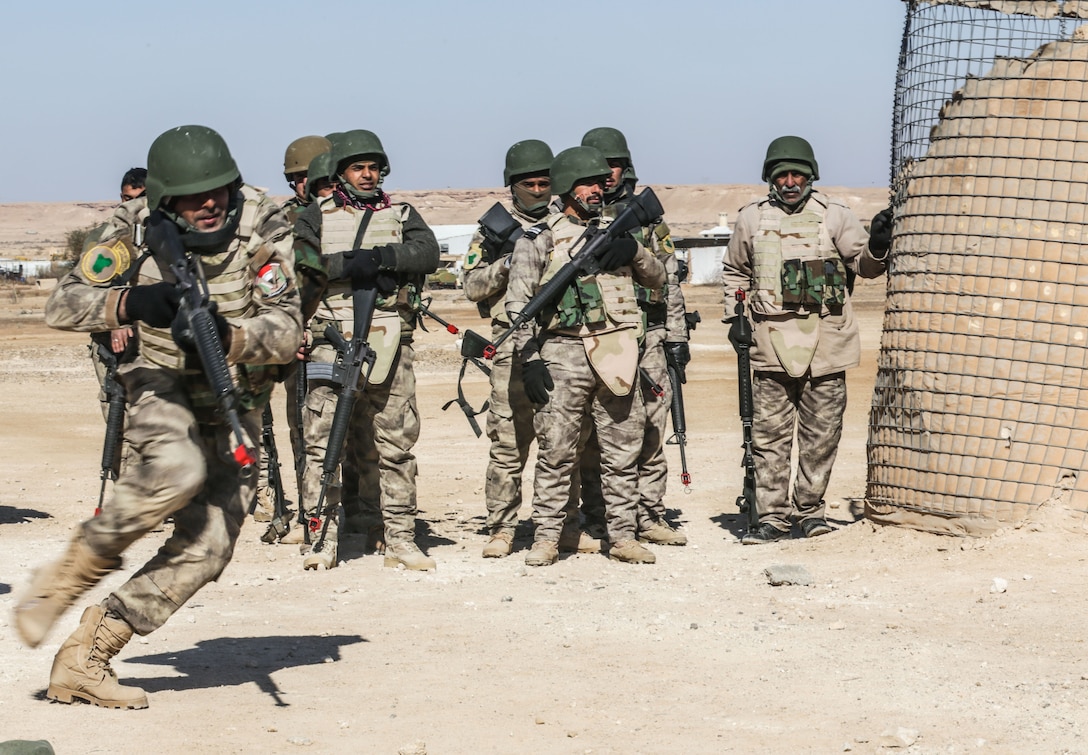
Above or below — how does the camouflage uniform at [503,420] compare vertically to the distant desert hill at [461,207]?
above

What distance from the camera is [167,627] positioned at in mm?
6895

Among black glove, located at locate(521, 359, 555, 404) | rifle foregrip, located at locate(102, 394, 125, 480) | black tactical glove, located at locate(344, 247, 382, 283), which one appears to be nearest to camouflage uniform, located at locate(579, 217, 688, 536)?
black glove, located at locate(521, 359, 555, 404)

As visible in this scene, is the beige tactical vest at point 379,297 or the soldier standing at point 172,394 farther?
the beige tactical vest at point 379,297

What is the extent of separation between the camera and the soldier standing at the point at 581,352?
8.05 m

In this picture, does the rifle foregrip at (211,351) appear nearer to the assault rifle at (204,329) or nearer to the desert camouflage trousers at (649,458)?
the assault rifle at (204,329)

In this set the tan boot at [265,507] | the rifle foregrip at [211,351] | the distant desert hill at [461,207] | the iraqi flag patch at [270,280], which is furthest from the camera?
the distant desert hill at [461,207]

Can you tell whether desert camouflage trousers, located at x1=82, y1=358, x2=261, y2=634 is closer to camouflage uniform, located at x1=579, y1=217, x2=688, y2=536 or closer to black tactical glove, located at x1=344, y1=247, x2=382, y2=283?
black tactical glove, located at x1=344, y1=247, x2=382, y2=283

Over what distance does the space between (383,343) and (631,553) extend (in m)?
1.68

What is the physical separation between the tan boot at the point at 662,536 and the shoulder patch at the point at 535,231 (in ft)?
6.11

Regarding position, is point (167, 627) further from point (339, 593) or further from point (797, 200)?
point (797, 200)

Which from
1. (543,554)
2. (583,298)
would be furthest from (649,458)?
(583,298)

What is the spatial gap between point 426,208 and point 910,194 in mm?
157550

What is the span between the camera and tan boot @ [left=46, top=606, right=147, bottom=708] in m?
5.38

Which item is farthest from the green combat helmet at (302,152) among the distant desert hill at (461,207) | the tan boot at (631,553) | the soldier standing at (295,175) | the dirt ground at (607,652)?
the distant desert hill at (461,207)
